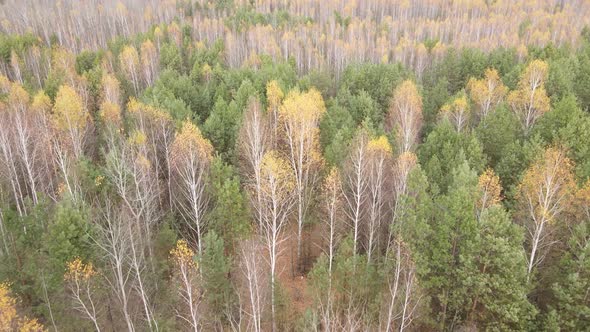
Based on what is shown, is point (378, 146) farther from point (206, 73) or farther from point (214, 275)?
point (206, 73)

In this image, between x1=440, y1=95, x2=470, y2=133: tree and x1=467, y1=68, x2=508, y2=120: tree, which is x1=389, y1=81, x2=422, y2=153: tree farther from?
x1=467, y1=68, x2=508, y2=120: tree

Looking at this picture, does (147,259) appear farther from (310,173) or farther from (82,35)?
(82,35)

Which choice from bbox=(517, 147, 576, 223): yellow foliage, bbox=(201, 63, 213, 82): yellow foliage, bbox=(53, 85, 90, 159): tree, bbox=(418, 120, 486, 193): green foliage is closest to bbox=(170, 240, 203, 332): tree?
bbox=(53, 85, 90, 159): tree

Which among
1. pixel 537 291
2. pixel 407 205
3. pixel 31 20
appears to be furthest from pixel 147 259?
pixel 31 20

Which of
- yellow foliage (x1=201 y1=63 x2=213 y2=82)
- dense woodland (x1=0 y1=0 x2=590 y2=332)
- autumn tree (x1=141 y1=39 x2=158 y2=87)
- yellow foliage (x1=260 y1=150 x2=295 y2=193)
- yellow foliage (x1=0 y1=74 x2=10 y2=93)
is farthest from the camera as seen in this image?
autumn tree (x1=141 y1=39 x2=158 y2=87)

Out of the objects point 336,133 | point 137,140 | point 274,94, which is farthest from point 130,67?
point 336,133

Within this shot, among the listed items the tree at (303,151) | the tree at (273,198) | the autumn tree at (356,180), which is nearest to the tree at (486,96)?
the autumn tree at (356,180)

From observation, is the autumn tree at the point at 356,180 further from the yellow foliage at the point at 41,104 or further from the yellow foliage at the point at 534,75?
the yellow foliage at the point at 41,104
